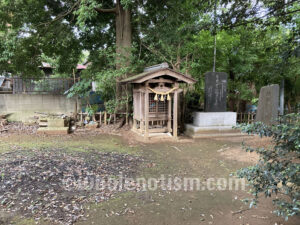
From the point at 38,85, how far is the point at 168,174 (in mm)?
9745


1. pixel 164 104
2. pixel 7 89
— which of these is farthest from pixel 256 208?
pixel 7 89

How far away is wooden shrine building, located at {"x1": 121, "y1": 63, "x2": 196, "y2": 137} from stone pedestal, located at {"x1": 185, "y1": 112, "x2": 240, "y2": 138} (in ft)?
3.19

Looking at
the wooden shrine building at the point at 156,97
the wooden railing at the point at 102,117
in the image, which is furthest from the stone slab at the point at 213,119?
the wooden railing at the point at 102,117

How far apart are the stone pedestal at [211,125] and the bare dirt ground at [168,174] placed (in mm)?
572

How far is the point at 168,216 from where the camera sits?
10.9ft

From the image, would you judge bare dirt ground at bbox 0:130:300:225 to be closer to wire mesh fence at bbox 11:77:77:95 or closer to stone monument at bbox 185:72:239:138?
stone monument at bbox 185:72:239:138

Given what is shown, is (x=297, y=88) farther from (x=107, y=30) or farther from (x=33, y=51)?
(x=33, y=51)

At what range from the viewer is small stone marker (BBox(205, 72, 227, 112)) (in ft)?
31.2

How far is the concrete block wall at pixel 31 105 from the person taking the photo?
11141 millimetres

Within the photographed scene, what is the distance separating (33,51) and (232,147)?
1054cm

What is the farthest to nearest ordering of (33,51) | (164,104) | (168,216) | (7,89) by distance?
(7,89), (33,51), (164,104), (168,216)

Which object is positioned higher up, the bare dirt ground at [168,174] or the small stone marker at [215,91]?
the small stone marker at [215,91]

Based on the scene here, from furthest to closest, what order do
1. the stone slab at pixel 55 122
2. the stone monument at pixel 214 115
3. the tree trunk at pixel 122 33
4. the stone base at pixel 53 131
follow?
the tree trunk at pixel 122 33 → the stone slab at pixel 55 122 → the stone monument at pixel 214 115 → the stone base at pixel 53 131

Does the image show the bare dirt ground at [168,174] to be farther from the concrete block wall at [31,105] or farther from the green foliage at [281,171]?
the concrete block wall at [31,105]
